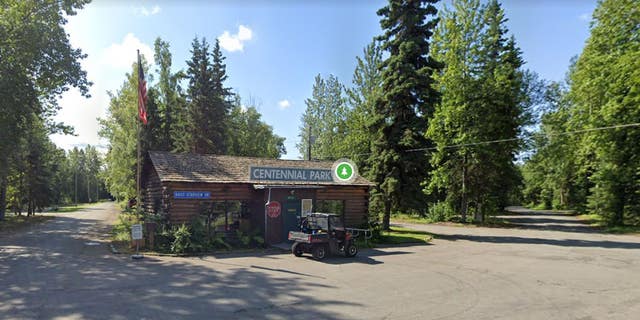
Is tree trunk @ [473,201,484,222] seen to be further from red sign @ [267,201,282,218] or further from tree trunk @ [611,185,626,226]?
red sign @ [267,201,282,218]

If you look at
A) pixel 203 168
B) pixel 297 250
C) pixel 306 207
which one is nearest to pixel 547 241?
pixel 306 207

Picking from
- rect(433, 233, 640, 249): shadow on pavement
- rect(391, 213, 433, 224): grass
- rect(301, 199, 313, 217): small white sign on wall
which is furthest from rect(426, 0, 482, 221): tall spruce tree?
rect(301, 199, 313, 217): small white sign on wall

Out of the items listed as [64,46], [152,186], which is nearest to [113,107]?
[64,46]

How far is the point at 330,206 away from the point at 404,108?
847 cm

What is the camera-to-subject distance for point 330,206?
22.9 meters

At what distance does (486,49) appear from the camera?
32719mm

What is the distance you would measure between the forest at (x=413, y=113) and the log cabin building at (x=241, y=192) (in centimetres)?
442

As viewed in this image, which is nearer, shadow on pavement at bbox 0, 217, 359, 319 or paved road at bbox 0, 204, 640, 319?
shadow on pavement at bbox 0, 217, 359, 319

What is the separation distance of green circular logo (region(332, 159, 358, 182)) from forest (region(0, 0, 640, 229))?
1.42m

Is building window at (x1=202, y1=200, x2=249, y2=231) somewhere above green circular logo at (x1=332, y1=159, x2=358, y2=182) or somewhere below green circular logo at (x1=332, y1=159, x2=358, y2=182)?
below

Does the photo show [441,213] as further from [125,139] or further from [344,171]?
[125,139]

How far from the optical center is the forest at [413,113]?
79.2 ft

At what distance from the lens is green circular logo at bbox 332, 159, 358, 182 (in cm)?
2363

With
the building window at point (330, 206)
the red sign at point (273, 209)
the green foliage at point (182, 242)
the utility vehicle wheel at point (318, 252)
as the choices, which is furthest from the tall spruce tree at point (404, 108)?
the green foliage at point (182, 242)
